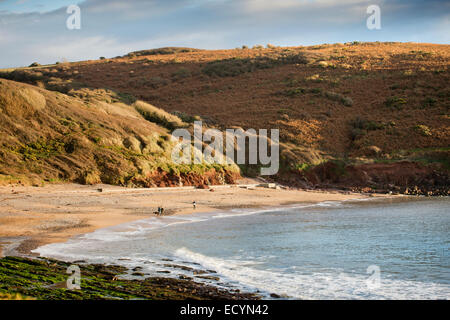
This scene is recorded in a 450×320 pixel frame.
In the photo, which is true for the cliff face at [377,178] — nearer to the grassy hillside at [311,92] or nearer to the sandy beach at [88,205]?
the grassy hillside at [311,92]

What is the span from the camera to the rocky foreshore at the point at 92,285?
358 inches

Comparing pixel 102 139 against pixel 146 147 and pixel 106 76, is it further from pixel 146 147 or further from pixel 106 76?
pixel 106 76

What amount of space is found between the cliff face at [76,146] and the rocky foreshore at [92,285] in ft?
50.2

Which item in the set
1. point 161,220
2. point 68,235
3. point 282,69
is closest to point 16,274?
point 68,235

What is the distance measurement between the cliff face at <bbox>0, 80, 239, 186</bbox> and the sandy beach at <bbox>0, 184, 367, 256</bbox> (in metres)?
1.32

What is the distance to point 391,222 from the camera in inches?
934

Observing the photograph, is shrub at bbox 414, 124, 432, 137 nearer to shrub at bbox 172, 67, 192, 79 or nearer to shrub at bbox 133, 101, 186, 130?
shrub at bbox 133, 101, 186, 130

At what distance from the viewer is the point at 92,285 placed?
9977 millimetres

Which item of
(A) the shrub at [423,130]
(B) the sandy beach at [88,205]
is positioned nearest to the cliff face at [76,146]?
(B) the sandy beach at [88,205]

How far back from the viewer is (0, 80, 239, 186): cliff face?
89.0 ft

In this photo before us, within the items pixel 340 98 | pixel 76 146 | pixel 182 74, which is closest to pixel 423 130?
pixel 340 98

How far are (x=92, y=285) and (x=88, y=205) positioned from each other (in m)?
13.9

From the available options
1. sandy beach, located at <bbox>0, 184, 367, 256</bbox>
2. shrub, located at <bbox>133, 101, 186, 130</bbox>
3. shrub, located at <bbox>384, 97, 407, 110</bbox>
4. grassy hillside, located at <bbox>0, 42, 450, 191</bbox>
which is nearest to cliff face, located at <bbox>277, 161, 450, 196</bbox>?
grassy hillside, located at <bbox>0, 42, 450, 191</bbox>
